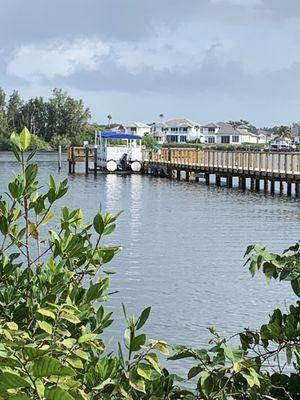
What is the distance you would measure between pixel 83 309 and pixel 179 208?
3217 cm

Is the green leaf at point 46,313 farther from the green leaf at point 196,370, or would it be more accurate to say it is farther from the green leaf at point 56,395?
the green leaf at point 196,370

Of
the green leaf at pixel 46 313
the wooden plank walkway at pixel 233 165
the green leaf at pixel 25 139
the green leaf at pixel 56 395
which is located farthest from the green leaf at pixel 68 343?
the wooden plank walkway at pixel 233 165

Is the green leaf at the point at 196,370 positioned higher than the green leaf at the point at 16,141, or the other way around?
the green leaf at the point at 16,141

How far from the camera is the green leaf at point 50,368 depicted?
2297mm

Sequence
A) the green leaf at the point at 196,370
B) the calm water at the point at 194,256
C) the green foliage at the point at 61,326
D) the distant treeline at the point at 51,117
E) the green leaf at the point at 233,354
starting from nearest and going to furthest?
the green foliage at the point at 61,326
the green leaf at the point at 233,354
the green leaf at the point at 196,370
the calm water at the point at 194,256
the distant treeline at the point at 51,117

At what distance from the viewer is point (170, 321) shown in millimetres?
13609

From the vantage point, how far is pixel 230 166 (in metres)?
49.5

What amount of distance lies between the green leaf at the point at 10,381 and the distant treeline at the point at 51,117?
15375cm

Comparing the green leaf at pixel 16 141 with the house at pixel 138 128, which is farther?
the house at pixel 138 128

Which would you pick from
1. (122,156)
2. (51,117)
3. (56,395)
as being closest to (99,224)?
(56,395)

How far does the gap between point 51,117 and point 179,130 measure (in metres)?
30.5

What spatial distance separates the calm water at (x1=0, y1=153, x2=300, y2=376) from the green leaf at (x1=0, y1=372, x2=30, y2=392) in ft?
8.06

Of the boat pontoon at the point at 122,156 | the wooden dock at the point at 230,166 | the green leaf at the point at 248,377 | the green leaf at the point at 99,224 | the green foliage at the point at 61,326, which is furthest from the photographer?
the boat pontoon at the point at 122,156

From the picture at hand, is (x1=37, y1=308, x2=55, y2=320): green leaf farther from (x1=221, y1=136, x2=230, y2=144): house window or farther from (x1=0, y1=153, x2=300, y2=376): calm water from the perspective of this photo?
(x1=221, y1=136, x2=230, y2=144): house window
